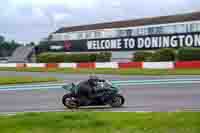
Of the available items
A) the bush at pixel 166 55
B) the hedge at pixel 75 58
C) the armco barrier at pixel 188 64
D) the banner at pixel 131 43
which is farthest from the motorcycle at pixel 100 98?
the hedge at pixel 75 58

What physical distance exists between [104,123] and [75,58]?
4091 cm

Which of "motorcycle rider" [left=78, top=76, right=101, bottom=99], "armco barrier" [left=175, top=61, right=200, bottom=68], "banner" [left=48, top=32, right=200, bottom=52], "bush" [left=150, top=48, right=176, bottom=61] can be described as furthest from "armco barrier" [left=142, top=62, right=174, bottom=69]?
"motorcycle rider" [left=78, top=76, right=101, bottom=99]

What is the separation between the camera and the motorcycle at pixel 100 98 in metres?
13.9

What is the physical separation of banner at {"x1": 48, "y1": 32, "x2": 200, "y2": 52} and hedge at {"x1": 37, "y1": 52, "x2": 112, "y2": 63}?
3.43m

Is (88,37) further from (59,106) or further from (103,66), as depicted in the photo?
(59,106)

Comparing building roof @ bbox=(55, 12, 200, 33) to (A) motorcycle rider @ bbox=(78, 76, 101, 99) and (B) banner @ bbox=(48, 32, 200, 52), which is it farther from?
(A) motorcycle rider @ bbox=(78, 76, 101, 99)

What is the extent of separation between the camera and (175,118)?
31.9 ft

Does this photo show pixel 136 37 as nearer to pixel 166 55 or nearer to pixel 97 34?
pixel 97 34

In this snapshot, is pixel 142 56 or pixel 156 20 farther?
pixel 156 20

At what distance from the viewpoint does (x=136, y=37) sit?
5000 centimetres

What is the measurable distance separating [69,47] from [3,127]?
49.3 metres

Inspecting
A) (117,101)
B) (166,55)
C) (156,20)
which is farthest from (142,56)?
(117,101)

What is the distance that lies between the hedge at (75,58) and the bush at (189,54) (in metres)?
12.1

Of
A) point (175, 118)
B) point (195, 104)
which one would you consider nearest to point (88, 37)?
point (195, 104)
